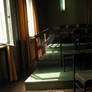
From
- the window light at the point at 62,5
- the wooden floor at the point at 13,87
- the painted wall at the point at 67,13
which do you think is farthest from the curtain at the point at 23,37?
the window light at the point at 62,5

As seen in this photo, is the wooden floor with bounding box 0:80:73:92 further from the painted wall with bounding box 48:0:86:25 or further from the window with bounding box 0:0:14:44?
the painted wall with bounding box 48:0:86:25

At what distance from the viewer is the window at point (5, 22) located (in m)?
2.86

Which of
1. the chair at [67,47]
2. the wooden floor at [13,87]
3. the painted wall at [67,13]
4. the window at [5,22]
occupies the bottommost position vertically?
the wooden floor at [13,87]

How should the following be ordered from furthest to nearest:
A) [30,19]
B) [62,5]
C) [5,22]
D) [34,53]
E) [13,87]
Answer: [62,5] → [30,19] → [34,53] → [5,22] → [13,87]

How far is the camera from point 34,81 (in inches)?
101

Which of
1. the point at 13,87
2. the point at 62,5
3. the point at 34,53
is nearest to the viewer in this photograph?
the point at 13,87

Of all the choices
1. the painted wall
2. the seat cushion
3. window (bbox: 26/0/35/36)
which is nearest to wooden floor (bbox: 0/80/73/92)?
the seat cushion

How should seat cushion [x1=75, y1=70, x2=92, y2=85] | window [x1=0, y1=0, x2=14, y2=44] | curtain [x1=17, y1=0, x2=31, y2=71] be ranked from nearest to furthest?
seat cushion [x1=75, y1=70, x2=92, y2=85] → window [x1=0, y1=0, x2=14, y2=44] → curtain [x1=17, y1=0, x2=31, y2=71]

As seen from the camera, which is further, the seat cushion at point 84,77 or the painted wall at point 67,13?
the painted wall at point 67,13

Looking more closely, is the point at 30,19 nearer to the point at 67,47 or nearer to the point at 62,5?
the point at 67,47

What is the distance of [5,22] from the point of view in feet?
9.54

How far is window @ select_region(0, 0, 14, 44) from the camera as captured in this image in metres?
2.86

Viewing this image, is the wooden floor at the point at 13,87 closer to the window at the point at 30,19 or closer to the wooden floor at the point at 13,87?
the wooden floor at the point at 13,87

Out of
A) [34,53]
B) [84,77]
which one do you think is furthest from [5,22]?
[84,77]
